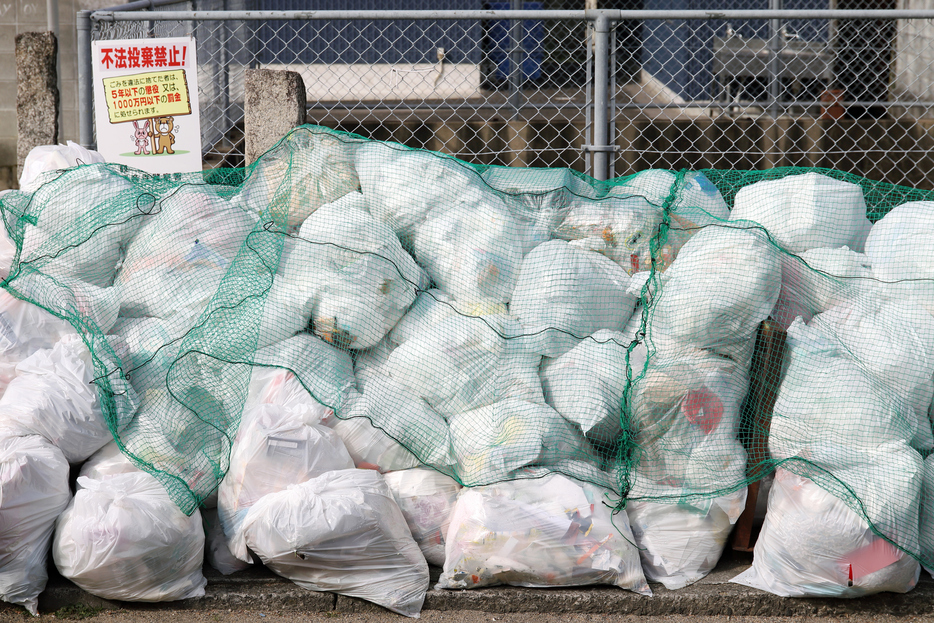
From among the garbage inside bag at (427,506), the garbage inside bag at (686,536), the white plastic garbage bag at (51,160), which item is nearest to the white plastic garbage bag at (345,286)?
the garbage inside bag at (427,506)

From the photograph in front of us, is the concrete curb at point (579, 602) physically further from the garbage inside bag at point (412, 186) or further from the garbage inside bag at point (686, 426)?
the garbage inside bag at point (412, 186)

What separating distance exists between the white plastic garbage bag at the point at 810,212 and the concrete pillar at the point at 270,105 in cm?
212

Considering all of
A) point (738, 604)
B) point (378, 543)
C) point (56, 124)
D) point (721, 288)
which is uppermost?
point (56, 124)

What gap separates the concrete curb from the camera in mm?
2713

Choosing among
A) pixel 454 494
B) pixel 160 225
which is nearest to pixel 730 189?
pixel 454 494

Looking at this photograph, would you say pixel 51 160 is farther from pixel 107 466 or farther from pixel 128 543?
pixel 128 543

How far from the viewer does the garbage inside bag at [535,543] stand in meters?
2.71

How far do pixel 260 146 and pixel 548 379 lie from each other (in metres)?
1.96

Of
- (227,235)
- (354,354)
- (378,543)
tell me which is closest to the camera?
(378,543)

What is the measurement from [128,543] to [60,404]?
59 cm

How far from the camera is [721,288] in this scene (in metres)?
2.88

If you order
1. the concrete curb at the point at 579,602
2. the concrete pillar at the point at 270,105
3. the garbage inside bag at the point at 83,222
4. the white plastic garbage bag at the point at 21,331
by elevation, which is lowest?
the concrete curb at the point at 579,602

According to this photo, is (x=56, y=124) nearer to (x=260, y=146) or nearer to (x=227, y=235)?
(x=260, y=146)

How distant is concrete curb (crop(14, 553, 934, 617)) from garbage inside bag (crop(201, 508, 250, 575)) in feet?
0.29
